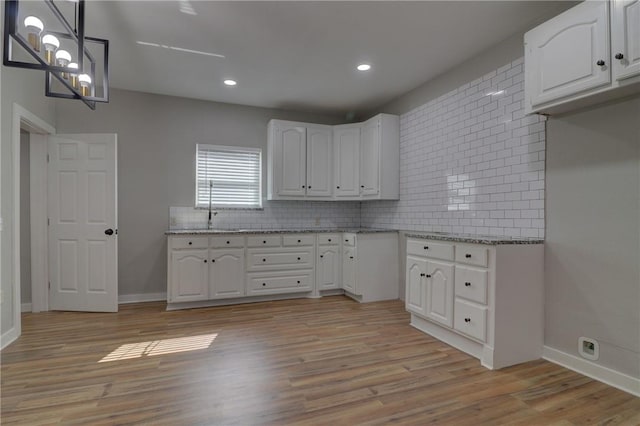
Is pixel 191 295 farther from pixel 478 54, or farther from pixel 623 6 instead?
pixel 623 6

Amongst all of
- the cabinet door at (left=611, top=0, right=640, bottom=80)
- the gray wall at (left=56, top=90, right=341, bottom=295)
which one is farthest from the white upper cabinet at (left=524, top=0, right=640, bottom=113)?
the gray wall at (left=56, top=90, right=341, bottom=295)

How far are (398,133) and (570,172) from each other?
2.34 meters

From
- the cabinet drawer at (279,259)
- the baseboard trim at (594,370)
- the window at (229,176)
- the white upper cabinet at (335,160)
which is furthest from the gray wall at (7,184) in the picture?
the baseboard trim at (594,370)

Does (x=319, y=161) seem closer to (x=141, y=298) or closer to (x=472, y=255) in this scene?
(x=472, y=255)

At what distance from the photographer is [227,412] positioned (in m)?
1.87

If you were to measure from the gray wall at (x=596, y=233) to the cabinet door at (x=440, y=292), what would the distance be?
0.72m

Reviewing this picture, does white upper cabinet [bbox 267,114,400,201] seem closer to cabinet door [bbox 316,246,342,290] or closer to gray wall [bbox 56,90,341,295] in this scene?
cabinet door [bbox 316,246,342,290]

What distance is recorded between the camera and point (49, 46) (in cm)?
196

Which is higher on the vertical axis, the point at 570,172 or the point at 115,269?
the point at 570,172

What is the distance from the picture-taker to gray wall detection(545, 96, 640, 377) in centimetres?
211

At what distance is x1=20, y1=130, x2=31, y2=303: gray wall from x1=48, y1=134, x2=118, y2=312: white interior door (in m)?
0.26

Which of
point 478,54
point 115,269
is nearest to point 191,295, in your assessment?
point 115,269

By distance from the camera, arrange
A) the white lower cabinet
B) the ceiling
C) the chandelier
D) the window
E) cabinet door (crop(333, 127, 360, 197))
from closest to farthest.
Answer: the chandelier < the white lower cabinet < the ceiling < the window < cabinet door (crop(333, 127, 360, 197))

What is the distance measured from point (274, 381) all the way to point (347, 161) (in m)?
3.32
